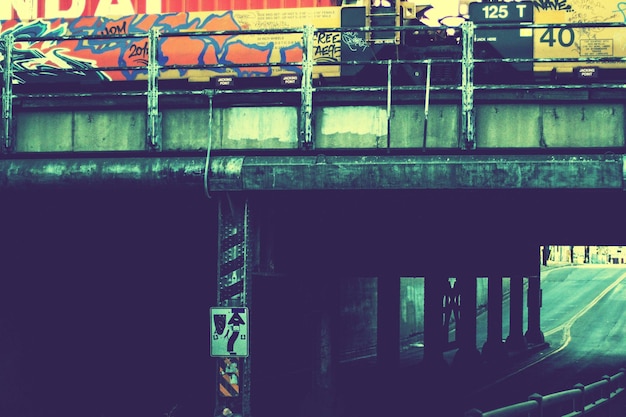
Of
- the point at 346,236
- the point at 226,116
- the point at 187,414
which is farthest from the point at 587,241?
the point at 226,116

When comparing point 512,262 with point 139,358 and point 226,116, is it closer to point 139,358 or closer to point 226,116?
point 139,358

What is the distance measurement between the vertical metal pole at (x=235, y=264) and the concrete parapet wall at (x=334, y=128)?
3.80ft

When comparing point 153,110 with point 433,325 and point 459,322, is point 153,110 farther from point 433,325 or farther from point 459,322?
point 459,322

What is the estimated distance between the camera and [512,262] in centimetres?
2744

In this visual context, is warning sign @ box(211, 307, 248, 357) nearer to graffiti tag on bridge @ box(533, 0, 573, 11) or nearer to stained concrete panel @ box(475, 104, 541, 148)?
stained concrete panel @ box(475, 104, 541, 148)

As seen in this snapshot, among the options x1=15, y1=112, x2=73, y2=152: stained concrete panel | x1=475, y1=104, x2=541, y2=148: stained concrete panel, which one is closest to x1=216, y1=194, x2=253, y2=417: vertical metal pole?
x1=15, y1=112, x2=73, y2=152: stained concrete panel

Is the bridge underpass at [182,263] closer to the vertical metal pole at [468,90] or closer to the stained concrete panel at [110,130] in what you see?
the stained concrete panel at [110,130]

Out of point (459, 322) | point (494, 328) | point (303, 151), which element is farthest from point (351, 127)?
point (494, 328)

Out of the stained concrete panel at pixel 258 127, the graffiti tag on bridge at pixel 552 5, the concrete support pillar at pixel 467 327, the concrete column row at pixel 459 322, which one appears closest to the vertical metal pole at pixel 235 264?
the stained concrete panel at pixel 258 127

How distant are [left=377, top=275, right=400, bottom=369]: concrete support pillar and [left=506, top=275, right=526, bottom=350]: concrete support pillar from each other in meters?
19.9

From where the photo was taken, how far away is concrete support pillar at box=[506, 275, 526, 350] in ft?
179

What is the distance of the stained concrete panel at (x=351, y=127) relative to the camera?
17625 millimetres

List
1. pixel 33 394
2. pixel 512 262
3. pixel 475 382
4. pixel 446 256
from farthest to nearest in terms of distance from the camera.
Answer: pixel 475 382 → pixel 512 262 → pixel 446 256 → pixel 33 394

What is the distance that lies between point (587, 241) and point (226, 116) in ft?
46.3
